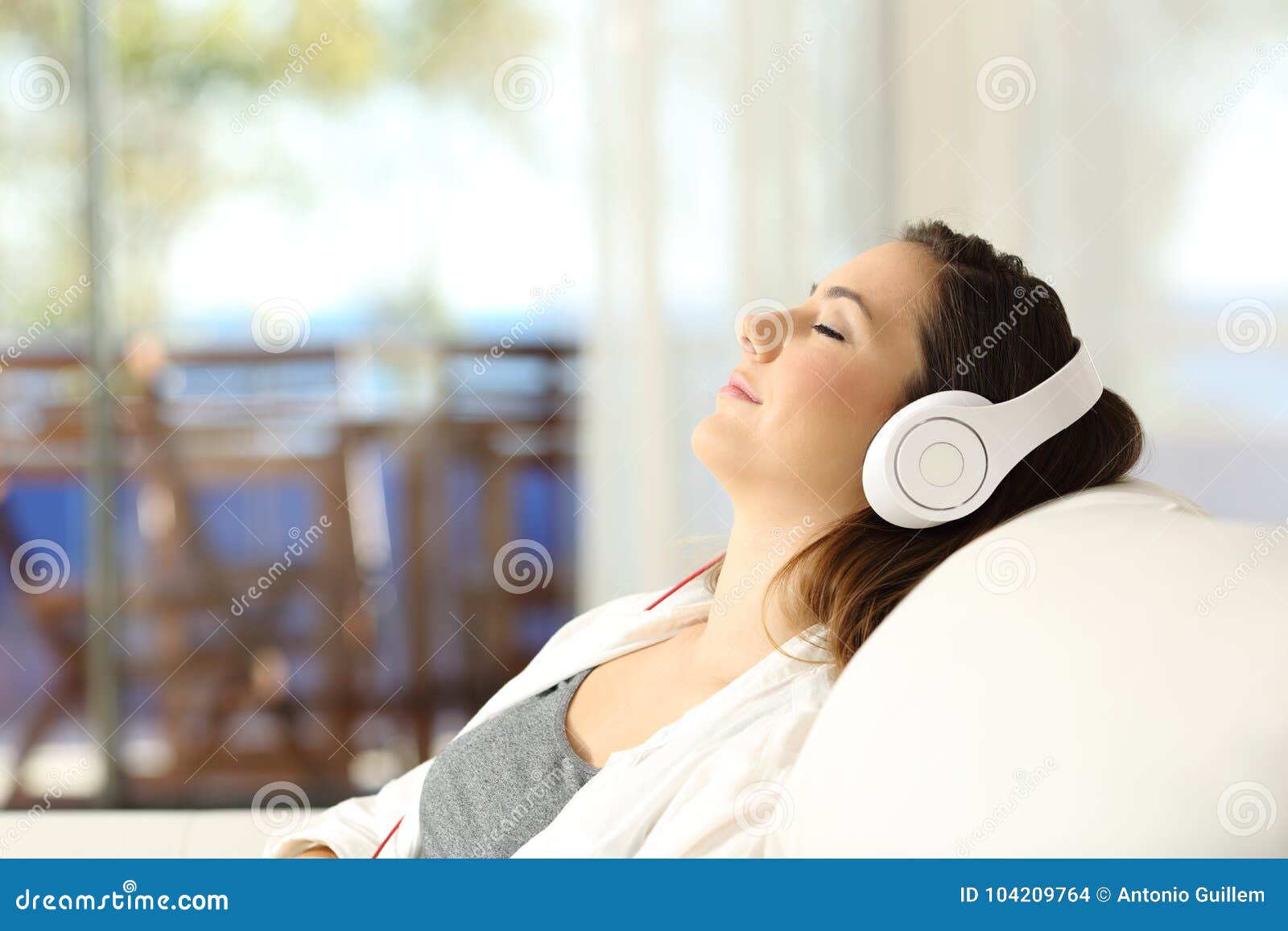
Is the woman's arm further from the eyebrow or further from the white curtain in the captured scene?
the white curtain

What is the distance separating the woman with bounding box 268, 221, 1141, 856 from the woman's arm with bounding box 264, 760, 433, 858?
2.1 inches

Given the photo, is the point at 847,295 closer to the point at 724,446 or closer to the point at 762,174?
the point at 724,446

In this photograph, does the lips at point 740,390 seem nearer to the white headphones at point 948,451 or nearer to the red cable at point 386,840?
the white headphones at point 948,451

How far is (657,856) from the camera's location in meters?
0.92

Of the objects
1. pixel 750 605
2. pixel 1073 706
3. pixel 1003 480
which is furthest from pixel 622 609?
pixel 1073 706

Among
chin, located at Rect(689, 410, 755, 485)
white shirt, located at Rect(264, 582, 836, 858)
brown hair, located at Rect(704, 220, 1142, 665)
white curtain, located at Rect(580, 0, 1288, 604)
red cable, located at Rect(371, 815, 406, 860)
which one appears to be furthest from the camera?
white curtain, located at Rect(580, 0, 1288, 604)

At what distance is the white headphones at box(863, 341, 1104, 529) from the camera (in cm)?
98

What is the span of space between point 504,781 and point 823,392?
0.49 meters

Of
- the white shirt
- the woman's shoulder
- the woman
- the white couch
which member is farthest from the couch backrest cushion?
the woman's shoulder

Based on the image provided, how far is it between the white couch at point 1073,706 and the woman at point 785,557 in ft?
0.68

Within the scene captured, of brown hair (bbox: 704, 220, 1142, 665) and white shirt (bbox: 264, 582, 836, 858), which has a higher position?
brown hair (bbox: 704, 220, 1142, 665)

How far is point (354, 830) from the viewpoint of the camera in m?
1.32
